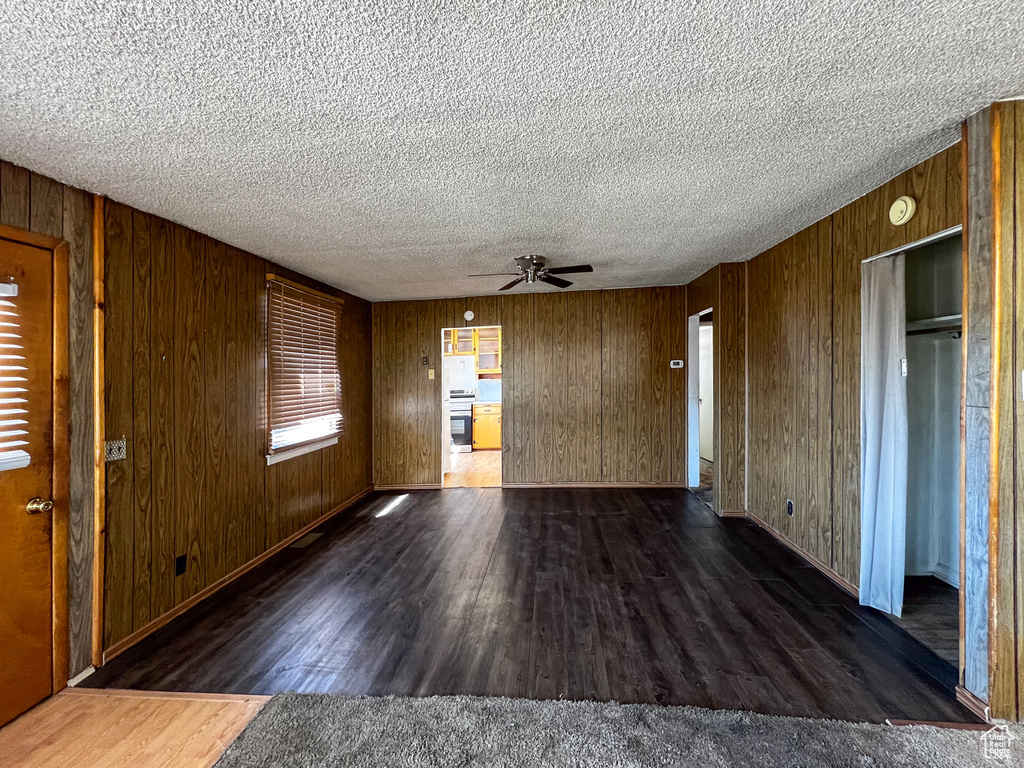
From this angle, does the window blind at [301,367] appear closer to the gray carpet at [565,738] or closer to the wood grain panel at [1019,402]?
the gray carpet at [565,738]

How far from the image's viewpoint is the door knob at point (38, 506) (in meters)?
1.87

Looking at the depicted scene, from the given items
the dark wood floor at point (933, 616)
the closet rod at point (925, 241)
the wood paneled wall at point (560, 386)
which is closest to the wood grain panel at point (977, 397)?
the closet rod at point (925, 241)

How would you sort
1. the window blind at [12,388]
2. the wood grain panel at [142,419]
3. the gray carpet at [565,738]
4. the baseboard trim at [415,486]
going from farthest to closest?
the baseboard trim at [415,486] → the wood grain panel at [142,419] → the window blind at [12,388] → the gray carpet at [565,738]

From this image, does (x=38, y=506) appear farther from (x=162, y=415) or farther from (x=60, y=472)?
(x=162, y=415)

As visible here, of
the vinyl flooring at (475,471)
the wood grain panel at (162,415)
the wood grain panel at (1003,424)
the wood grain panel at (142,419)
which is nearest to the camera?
the wood grain panel at (1003,424)

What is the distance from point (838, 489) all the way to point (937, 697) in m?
1.22

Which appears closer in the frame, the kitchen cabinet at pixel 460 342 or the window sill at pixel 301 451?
the window sill at pixel 301 451

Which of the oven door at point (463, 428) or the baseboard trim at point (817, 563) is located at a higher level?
the oven door at point (463, 428)

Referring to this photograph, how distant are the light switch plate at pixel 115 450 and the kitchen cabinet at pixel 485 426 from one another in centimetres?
583

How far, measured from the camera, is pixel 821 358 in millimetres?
2891

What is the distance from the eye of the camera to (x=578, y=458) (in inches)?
208

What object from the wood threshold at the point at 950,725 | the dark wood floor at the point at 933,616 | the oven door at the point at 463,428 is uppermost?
the oven door at the point at 463,428

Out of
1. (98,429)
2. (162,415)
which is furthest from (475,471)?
(98,429)

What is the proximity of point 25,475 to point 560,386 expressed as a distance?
4.47 m
